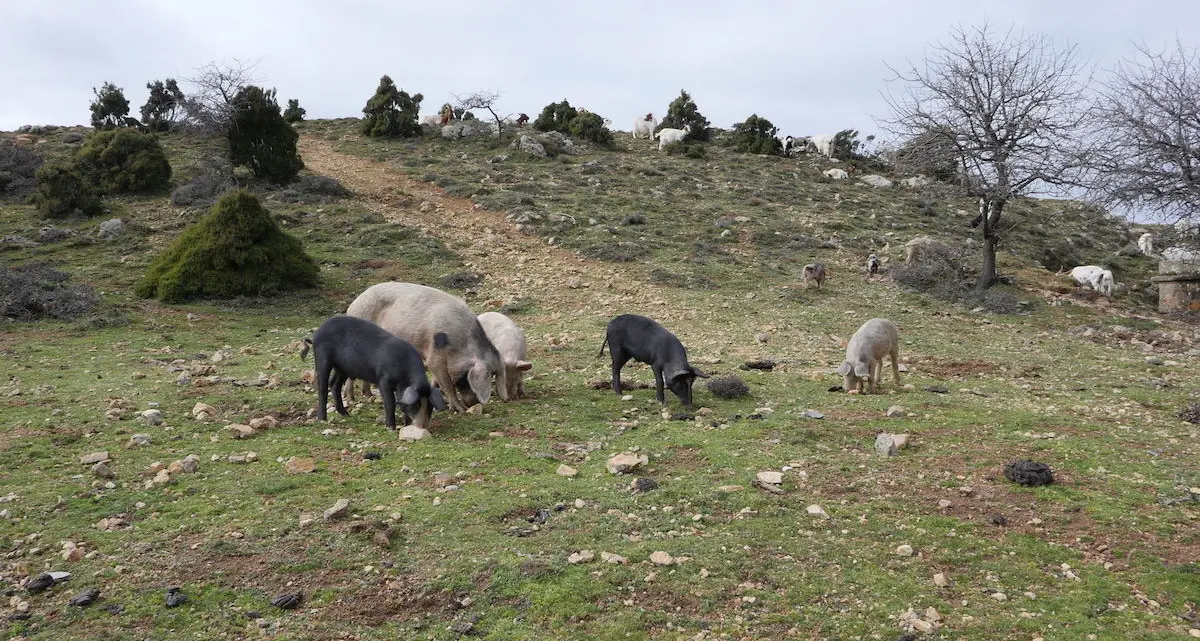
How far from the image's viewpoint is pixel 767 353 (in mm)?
13758

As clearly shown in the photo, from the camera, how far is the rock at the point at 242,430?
26.7ft

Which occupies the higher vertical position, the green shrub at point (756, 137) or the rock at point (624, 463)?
the green shrub at point (756, 137)

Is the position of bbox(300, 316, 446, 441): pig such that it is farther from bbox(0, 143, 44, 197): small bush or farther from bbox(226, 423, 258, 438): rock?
bbox(0, 143, 44, 197): small bush

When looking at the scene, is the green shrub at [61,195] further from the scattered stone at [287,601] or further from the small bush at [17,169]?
the scattered stone at [287,601]

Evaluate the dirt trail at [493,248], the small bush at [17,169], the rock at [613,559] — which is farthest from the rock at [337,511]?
the small bush at [17,169]

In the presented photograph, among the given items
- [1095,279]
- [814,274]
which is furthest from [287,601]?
[1095,279]

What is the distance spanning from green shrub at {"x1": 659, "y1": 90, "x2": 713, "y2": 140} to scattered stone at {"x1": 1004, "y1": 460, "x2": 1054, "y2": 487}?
43.4 meters

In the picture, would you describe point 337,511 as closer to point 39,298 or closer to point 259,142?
point 39,298

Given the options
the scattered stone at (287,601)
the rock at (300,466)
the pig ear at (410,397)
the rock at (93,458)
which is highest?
the pig ear at (410,397)

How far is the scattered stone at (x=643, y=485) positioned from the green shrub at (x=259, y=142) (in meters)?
27.7

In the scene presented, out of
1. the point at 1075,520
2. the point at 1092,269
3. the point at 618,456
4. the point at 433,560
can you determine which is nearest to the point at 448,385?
the point at 618,456

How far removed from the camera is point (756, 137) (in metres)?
47.3

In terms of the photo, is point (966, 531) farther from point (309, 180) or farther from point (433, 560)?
point (309, 180)

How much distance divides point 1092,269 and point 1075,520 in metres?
19.9
